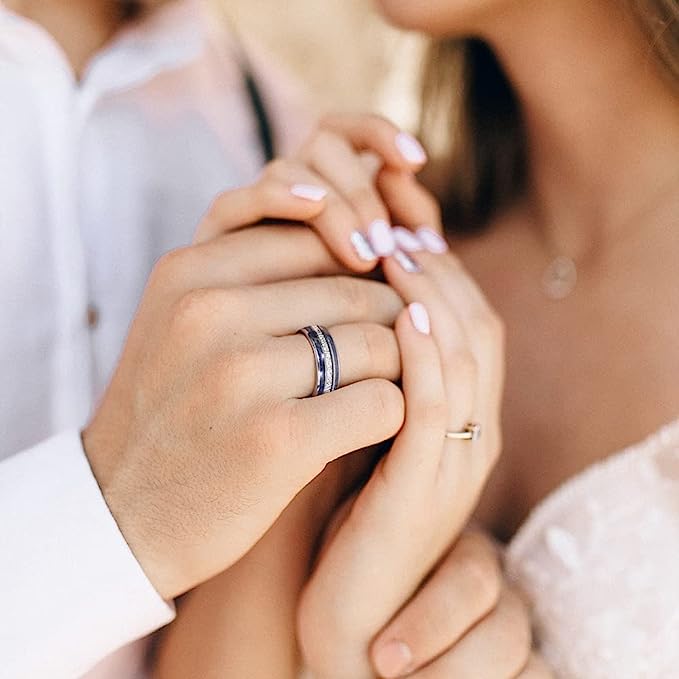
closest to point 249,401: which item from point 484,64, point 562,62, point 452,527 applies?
point 452,527

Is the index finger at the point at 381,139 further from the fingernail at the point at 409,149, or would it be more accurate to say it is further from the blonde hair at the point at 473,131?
the blonde hair at the point at 473,131

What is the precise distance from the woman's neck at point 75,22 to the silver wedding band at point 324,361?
0.56 meters

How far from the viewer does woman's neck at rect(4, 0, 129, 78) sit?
0.97 m

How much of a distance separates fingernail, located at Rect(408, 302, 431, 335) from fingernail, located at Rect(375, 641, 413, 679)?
10.6 inches

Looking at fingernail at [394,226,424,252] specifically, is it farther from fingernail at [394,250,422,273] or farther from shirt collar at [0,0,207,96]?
shirt collar at [0,0,207,96]

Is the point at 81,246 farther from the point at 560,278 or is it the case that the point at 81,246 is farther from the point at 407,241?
the point at 560,278

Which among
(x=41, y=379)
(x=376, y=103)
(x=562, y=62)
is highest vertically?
(x=562, y=62)

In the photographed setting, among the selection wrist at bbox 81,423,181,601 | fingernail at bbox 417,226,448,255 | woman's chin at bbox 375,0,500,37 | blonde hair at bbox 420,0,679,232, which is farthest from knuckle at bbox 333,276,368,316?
blonde hair at bbox 420,0,679,232

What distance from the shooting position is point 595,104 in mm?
964

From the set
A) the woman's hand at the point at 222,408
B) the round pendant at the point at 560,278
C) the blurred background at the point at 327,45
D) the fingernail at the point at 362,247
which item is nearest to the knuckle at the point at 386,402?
the woman's hand at the point at 222,408

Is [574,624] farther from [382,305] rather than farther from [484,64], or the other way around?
[484,64]

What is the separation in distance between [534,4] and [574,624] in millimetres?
669

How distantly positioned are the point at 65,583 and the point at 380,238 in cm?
40

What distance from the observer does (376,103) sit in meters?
2.29
